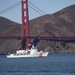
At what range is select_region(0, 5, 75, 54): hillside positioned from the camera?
Answer: 148 meters

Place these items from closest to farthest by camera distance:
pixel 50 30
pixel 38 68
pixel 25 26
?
pixel 38 68 → pixel 25 26 → pixel 50 30

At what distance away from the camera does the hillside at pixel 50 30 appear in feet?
484

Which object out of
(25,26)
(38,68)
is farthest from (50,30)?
(38,68)

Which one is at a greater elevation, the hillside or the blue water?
the hillside

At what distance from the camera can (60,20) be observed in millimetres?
188375

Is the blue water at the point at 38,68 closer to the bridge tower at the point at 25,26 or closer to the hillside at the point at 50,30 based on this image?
the bridge tower at the point at 25,26

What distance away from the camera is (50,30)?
6437 inches

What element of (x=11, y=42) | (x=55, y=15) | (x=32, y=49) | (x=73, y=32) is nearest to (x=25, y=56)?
(x=32, y=49)

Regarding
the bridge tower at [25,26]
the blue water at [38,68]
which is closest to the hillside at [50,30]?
the bridge tower at [25,26]

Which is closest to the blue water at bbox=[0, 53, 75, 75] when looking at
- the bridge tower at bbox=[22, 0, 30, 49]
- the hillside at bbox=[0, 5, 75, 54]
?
the bridge tower at bbox=[22, 0, 30, 49]

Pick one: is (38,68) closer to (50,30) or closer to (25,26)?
(25,26)

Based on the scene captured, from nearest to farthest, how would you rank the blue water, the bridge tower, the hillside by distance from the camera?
1. the blue water
2. the bridge tower
3. the hillside

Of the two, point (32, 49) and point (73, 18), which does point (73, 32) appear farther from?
point (32, 49)

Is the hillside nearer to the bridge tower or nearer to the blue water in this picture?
the bridge tower
